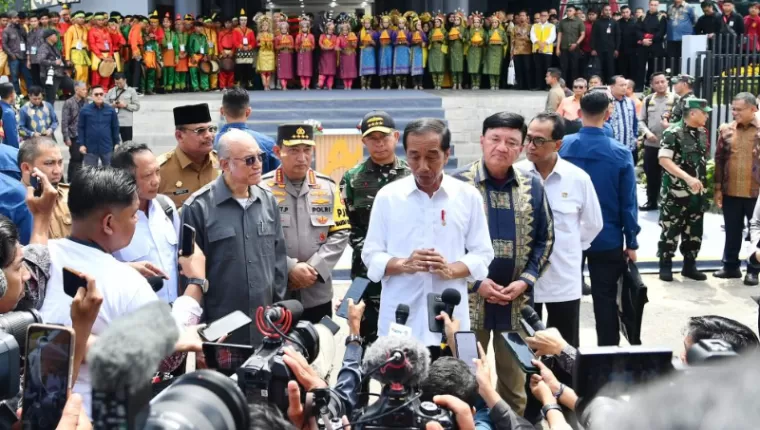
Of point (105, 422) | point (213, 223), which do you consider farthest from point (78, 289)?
point (213, 223)

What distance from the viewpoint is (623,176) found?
19.8 ft

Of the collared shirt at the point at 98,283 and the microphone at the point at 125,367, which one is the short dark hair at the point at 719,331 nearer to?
the collared shirt at the point at 98,283

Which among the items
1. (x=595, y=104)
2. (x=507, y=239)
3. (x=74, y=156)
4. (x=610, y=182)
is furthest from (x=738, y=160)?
(x=74, y=156)

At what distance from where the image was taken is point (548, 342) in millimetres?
3064

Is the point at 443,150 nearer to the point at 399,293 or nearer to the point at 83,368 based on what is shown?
the point at 399,293

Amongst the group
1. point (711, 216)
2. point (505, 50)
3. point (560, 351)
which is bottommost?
point (711, 216)

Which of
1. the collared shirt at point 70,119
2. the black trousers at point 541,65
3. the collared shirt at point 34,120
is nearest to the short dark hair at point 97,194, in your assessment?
the collared shirt at point 34,120

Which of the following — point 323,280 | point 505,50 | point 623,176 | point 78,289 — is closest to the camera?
point 78,289

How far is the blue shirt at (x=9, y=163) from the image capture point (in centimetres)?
551

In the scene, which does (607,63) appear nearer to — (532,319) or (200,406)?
(532,319)

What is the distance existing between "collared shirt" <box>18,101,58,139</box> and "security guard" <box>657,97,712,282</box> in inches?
365

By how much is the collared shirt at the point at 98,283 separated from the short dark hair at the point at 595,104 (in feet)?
12.3

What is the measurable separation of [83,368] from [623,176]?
13.6ft

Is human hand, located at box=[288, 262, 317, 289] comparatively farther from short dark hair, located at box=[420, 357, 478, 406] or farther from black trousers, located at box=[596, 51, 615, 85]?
black trousers, located at box=[596, 51, 615, 85]
